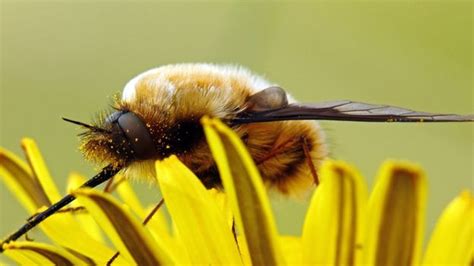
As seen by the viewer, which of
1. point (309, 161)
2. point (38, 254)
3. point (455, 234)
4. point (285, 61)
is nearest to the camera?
point (455, 234)

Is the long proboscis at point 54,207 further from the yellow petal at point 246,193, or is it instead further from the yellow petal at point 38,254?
the yellow petal at point 246,193

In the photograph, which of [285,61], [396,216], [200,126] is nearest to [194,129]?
[200,126]

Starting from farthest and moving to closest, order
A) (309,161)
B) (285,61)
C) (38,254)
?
1. (285,61)
2. (309,161)
3. (38,254)

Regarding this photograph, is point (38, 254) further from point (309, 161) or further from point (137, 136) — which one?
point (309, 161)

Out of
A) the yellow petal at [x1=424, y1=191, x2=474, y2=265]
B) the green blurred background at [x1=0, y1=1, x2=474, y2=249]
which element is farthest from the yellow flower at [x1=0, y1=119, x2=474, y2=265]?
the green blurred background at [x1=0, y1=1, x2=474, y2=249]

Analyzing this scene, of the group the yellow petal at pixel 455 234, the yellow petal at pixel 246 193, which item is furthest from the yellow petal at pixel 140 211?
the yellow petal at pixel 455 234

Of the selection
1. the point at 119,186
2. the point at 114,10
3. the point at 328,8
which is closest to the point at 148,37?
the point at 114,10

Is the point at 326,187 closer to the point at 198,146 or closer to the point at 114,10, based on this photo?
the point at 198,146
